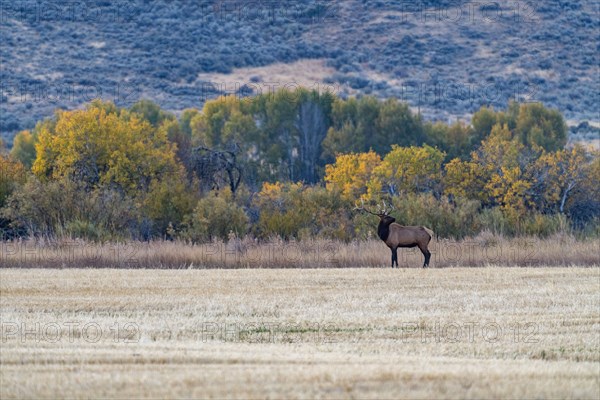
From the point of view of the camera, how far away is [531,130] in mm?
58062

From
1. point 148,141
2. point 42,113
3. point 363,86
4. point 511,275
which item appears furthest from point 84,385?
point 363,86

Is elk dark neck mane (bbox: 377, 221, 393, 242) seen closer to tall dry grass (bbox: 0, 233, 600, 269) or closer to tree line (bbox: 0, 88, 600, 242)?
tall dry grass (bbox: 0, 233, 600, 269)

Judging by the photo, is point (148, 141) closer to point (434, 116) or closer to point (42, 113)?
point (42, 113)

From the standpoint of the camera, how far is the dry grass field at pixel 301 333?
1152 cm

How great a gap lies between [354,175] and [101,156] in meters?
10.6

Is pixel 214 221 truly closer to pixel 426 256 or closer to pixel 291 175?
pixel 426 256

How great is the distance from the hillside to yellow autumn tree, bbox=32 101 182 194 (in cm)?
3321

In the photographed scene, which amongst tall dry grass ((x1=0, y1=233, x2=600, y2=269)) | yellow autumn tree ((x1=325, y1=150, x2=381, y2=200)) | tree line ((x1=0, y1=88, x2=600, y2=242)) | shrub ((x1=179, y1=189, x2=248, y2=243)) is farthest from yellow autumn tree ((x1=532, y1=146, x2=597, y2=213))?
shrub ((x1=179, y1=189, x2=248, y2=243))

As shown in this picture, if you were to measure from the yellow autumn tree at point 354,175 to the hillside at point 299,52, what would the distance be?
31996 mm

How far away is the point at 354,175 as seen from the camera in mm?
46875

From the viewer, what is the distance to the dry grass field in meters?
11.5

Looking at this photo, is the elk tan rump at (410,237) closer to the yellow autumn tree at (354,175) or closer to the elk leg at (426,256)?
the elk leg at (426,256)

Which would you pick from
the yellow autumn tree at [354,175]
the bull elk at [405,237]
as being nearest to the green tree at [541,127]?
the yellow autumn tree at [354,175]

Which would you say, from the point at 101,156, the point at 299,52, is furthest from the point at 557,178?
the point at 299,52
